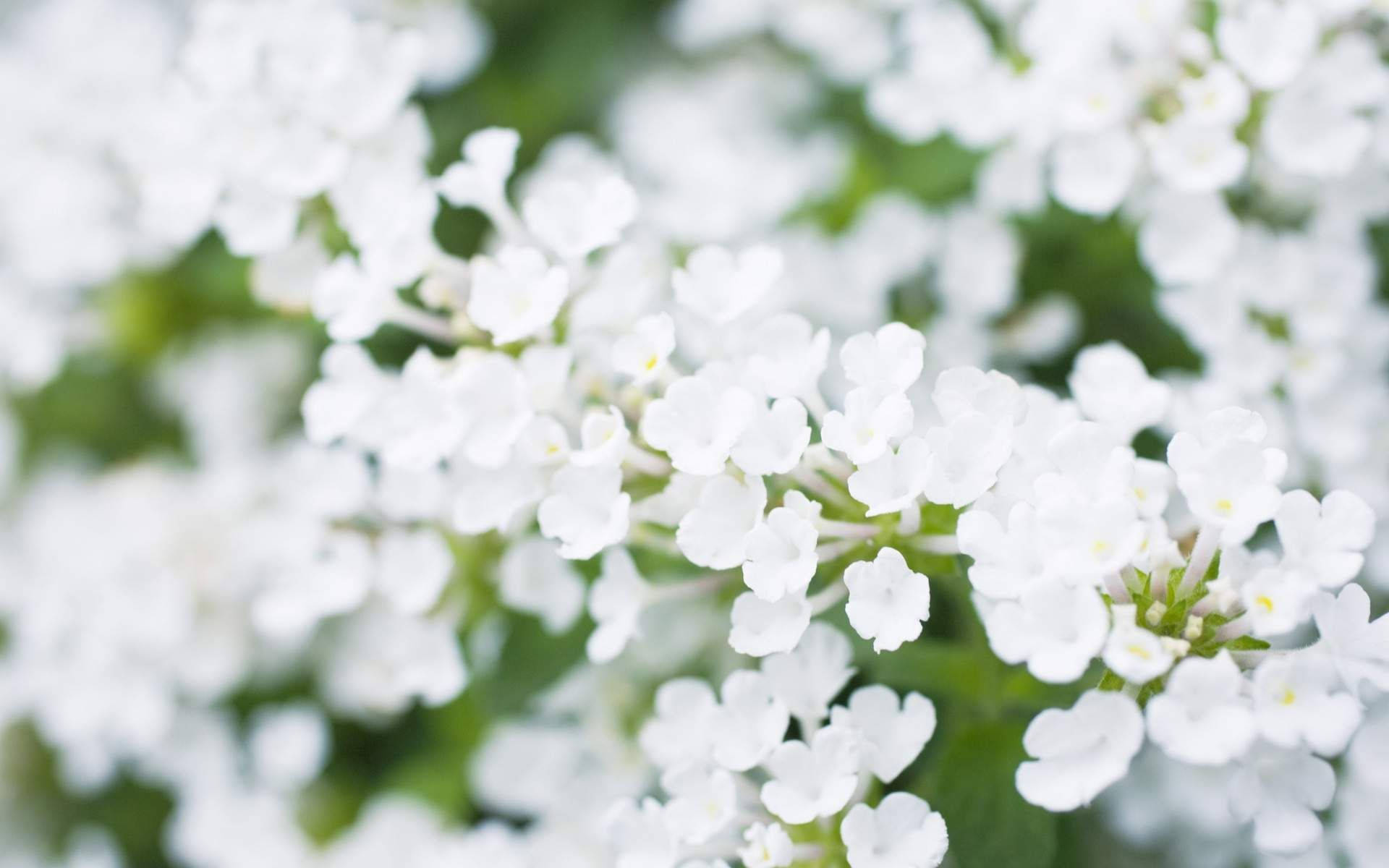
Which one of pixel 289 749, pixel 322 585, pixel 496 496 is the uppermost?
pixel 496 496

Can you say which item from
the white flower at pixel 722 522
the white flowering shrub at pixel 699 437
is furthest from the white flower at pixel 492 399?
the white flower at pixel 722 522

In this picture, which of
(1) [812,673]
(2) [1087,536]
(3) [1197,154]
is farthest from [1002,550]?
(3) [1197,154]

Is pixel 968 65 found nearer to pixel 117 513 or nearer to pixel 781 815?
pixel 781 815

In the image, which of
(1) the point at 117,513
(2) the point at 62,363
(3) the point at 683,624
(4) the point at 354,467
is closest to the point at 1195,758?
(3) the point at 683,624

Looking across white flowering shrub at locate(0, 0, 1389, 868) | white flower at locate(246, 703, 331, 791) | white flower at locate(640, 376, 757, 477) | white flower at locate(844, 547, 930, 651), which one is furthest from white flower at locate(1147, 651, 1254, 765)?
white flower at locate(246, 703, 331, 791)

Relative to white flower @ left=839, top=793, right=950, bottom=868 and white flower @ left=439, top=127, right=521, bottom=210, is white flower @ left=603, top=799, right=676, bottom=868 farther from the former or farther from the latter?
white flower @ left=439, top=127, right=521, bottom=210

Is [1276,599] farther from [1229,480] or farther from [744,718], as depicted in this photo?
[744,718]

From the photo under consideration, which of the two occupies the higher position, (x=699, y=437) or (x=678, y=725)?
(x=699, y=437)
